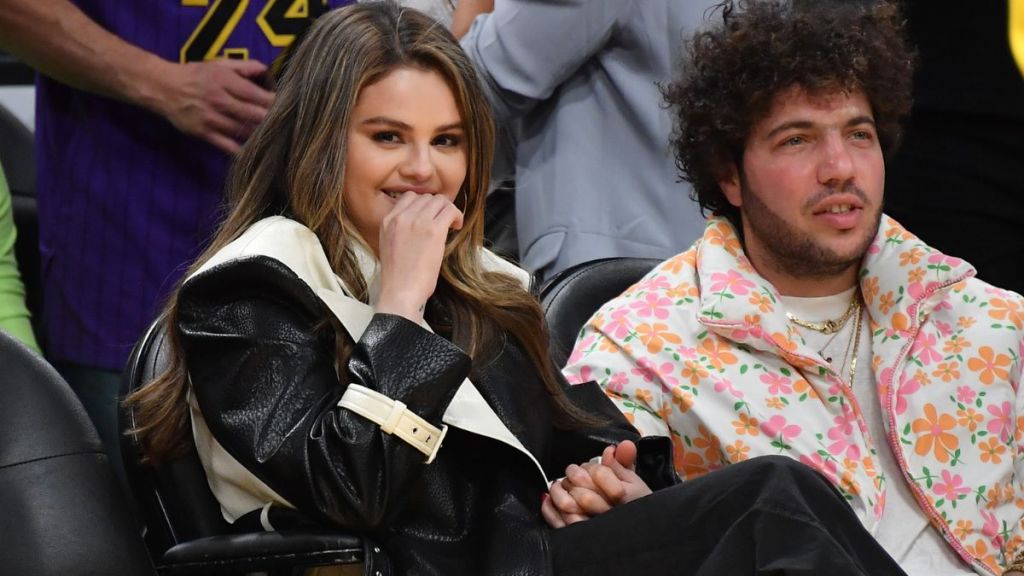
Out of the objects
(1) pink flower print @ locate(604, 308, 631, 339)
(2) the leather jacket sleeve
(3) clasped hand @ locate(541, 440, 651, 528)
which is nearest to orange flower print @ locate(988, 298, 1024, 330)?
(1) pink flower print @ locate(604, 308, 631, 339)

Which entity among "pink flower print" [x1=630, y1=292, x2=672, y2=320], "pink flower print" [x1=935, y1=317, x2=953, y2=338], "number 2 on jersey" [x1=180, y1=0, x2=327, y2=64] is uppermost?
"number 2 on jersey" [x1=180, y1=0, x2=327, y2=64]

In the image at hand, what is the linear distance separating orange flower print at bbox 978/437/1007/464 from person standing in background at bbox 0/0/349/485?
A: 4.90ft

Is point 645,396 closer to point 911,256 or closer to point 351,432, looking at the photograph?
point 911,256

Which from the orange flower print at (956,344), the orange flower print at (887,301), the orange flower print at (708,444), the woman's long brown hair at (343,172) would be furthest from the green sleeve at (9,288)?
the orange flower print at (956,344)

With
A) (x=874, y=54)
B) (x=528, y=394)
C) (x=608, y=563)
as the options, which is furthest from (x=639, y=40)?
(x=608, y=563)

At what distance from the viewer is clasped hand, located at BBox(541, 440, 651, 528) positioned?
9.00ft

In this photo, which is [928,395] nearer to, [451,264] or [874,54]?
[874,54]

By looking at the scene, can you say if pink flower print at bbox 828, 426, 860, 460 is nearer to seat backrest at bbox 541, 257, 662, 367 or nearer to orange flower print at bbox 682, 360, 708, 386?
orange flower print at bbox 682, 360, 708, 386

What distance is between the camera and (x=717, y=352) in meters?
3.20

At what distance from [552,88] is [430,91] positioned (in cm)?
83

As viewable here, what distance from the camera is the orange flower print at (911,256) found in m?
3.34

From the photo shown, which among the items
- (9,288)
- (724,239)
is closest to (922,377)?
(724,239)

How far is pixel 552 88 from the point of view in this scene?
3.69 metres

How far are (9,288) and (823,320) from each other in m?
1.56
